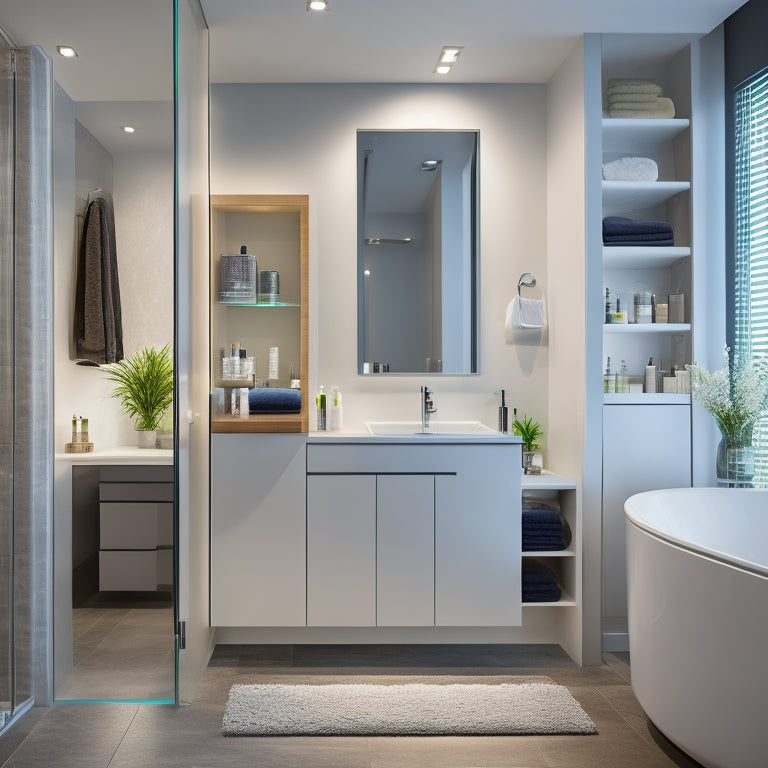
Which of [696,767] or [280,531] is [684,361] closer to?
[696,767]

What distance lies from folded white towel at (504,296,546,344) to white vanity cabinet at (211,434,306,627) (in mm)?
1207

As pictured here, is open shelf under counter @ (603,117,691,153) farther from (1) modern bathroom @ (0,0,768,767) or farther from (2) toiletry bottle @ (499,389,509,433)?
(2) toiletry bottle @ (499,389,509,433)

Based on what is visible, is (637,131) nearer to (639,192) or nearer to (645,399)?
(639,192)

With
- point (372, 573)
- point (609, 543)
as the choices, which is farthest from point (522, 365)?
point (372, 573)

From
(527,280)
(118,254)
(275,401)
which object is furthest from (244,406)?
(527,280)

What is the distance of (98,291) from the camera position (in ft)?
8.73

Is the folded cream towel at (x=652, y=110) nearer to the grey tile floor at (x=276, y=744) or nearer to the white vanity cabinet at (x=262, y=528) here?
the white vanity cabinet at (x=262, y=528)

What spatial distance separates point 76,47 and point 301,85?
4.50ft

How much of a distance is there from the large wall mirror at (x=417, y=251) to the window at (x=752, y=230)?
1203 millimetres

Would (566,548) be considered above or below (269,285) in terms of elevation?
below

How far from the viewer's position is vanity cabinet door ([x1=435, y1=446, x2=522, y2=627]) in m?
3.29

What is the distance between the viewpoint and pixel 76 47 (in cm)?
261

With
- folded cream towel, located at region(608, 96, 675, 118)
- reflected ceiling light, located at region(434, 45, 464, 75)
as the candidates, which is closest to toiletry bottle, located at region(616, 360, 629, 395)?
folded cream towel, located at region(608, 96, 675, 118)

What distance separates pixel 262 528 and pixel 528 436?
135cm
